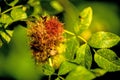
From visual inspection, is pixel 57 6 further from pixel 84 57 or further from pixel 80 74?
pixel 80 74

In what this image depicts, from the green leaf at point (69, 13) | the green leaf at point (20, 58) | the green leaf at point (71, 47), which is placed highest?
the green leaf at point (69, 13)

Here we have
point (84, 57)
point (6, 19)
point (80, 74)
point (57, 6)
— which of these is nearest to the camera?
point (80, 74)

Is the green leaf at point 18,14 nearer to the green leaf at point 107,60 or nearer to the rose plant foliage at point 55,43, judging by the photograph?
the rose plant foliage at point 55,43

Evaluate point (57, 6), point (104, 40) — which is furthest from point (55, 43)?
point (57, 6)

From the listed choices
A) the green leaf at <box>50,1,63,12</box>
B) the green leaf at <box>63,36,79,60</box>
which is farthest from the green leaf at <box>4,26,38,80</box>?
the green leaf at <box>63,36,79,60</box>

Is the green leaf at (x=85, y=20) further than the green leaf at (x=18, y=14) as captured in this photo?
No

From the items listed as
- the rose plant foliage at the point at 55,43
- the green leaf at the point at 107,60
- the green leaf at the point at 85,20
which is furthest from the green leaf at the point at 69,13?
the green leaf at the point at 107,60

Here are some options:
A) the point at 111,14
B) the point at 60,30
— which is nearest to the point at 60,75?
the point at 60,30
